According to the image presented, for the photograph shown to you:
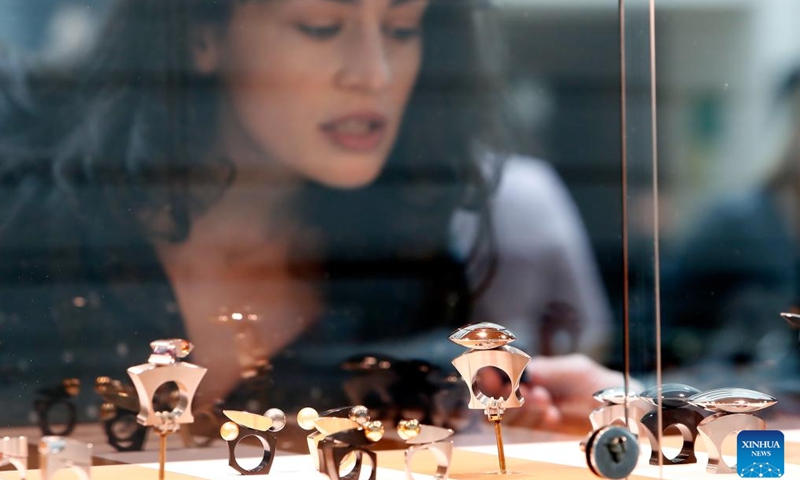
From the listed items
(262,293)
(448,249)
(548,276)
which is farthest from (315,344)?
(548,276)

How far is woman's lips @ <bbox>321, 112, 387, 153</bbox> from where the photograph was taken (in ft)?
5.62

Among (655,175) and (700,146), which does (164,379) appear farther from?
(700,146)

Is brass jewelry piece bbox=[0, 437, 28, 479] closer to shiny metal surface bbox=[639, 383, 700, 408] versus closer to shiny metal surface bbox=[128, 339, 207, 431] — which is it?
shiny metal surface bbox=[128, 339, 207, 431]

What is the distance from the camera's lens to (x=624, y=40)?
4.20 feet

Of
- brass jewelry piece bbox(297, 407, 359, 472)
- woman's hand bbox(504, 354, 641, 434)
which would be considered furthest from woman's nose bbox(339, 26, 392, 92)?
brass jewelry piece bbox(297, 407, 359, 472)

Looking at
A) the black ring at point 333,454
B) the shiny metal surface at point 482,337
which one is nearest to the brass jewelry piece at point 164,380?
the black ring at point 333,454

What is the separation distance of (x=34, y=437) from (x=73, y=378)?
9 centimetres

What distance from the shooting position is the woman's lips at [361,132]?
5.62 ft

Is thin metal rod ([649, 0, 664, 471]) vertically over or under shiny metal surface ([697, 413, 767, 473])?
over

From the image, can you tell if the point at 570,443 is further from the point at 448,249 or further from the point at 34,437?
the point at 34,437

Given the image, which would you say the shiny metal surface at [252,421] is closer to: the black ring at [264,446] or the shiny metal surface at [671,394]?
the black ring at [264,446]

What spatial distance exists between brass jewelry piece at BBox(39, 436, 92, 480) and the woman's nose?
0.75m

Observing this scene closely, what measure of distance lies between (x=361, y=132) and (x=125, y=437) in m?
0.54

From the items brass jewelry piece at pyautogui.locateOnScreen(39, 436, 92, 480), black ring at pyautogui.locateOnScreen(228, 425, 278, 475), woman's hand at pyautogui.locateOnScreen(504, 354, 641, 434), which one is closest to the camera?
brass jewelry piece at pyautogui.locateOnScreen(39, 436, 92, 480)
